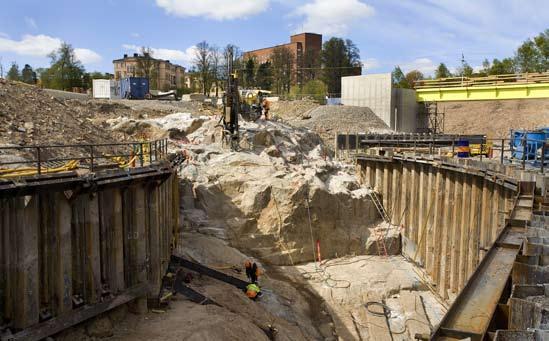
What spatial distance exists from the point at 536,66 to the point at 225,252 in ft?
186

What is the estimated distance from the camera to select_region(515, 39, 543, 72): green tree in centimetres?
6194

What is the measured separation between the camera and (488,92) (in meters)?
34.9

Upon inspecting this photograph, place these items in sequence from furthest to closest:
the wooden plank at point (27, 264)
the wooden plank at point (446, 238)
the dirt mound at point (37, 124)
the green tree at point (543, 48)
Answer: the green tree at point (543, 48) → the wooden plank at point (446, 238) → the dirt mound at point (37, 124) → the wooden plank at point (27, 264)

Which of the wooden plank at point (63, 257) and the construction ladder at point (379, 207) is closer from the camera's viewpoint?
the wooden plank at point (63, 257)

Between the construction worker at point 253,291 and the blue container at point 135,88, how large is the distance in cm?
2928

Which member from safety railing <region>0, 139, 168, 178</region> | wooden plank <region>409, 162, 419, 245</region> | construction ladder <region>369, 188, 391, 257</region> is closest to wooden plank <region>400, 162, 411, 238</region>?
wooden plank <region>409, 162, 419, 245</region>

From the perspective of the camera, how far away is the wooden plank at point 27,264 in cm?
956

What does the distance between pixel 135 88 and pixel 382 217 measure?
26025 millimetres

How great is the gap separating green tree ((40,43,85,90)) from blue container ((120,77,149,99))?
17358mm

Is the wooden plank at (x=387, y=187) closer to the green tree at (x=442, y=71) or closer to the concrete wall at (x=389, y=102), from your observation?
the concrete wall at (x=389, y=102)

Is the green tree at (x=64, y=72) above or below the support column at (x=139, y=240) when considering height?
above

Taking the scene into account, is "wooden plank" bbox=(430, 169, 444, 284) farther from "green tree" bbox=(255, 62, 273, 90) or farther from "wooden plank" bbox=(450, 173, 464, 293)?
"green tree" bbox=(255, 62, 273, 90)

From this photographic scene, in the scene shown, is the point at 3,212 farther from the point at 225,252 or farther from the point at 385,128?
the point at 385,128

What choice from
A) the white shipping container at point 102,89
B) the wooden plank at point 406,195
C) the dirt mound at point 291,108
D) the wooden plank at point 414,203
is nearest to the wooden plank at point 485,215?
the wooden plank at point 414,203
